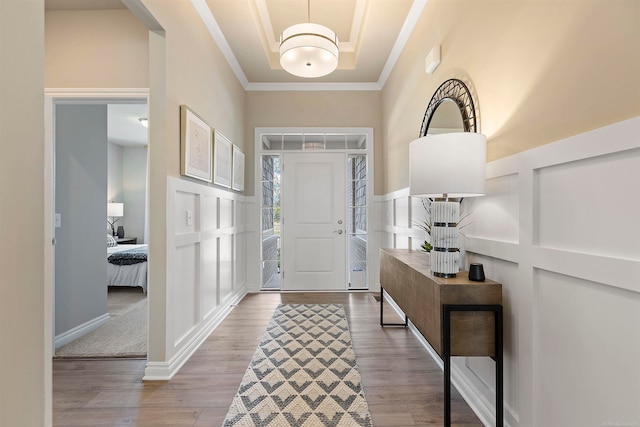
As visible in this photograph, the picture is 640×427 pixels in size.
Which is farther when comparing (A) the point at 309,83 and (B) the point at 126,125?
(B) the point at 126,125

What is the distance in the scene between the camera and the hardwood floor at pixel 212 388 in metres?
1.57

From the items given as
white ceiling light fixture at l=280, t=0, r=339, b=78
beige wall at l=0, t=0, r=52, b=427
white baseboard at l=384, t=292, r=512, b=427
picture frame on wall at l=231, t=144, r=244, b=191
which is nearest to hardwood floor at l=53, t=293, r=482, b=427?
white baseboard at l=384, t=292, r=512, b=427

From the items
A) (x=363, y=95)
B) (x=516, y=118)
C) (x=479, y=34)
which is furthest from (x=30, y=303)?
(x=363, y=95)

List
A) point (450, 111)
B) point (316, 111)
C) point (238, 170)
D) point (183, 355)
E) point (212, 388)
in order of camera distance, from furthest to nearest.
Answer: point (316, 111) < point (238, 170) < point (183, 355) < point (450, 111) < point (212, 388)

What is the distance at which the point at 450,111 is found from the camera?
1.95 metres

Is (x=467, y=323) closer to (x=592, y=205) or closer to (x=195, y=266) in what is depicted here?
(x=592, y=205)

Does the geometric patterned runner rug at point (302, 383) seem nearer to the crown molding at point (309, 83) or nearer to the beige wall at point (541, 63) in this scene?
the beige wall at point (541, 63)

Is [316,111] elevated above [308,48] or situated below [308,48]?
above

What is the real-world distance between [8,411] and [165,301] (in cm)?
108

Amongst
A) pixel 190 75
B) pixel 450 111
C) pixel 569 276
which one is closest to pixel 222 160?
pixel 190 75

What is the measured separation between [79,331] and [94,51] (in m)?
2.30

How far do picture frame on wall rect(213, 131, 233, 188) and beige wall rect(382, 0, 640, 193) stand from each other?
79.2 inches

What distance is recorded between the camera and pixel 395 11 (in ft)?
8.63

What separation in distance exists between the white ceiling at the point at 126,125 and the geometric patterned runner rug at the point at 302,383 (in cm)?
369
